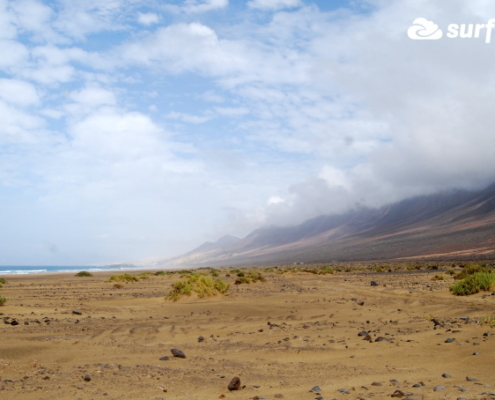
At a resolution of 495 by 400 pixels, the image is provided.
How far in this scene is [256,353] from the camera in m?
7.88

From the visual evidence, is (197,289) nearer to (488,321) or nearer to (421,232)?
(488,321)

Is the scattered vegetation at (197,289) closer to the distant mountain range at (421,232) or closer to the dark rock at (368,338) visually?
the dark rock at (368,338)

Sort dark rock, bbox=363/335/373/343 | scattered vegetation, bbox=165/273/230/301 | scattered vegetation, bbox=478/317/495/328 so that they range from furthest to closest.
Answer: scattered vegetation, bbox=165/273/230/301 < scattered vegetation, bbox=478/317/495/328 < dark rock, bbox=363/335/373/343

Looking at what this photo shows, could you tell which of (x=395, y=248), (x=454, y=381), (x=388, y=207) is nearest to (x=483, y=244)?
(x=395, y=248)

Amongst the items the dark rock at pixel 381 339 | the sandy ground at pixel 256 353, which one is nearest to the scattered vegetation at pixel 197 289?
the sandy ground at pixel 256 353

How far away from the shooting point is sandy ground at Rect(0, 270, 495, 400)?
221 inches

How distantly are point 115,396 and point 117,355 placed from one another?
7.93 ft

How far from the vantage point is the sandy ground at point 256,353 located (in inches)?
221

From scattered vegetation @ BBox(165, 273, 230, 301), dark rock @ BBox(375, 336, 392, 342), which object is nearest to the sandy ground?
dark rock @ BBox(375, 336, 392, 342)

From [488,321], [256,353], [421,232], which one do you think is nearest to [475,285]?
[488,321]

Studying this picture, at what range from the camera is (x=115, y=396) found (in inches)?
215

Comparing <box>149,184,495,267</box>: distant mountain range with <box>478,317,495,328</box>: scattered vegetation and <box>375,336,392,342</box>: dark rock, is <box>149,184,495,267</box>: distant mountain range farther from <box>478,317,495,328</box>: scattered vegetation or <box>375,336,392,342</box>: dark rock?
<box>375,336,392,342</box>: dark rock

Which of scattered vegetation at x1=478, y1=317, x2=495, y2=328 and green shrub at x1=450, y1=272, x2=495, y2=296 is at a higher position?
scattered vegetation at x1=478, y1=317, x2=495, y2=328

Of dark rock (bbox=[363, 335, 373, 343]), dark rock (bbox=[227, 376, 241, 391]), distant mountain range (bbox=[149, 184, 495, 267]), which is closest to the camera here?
dark rock (bbox=[227, 376, 241, 391])
